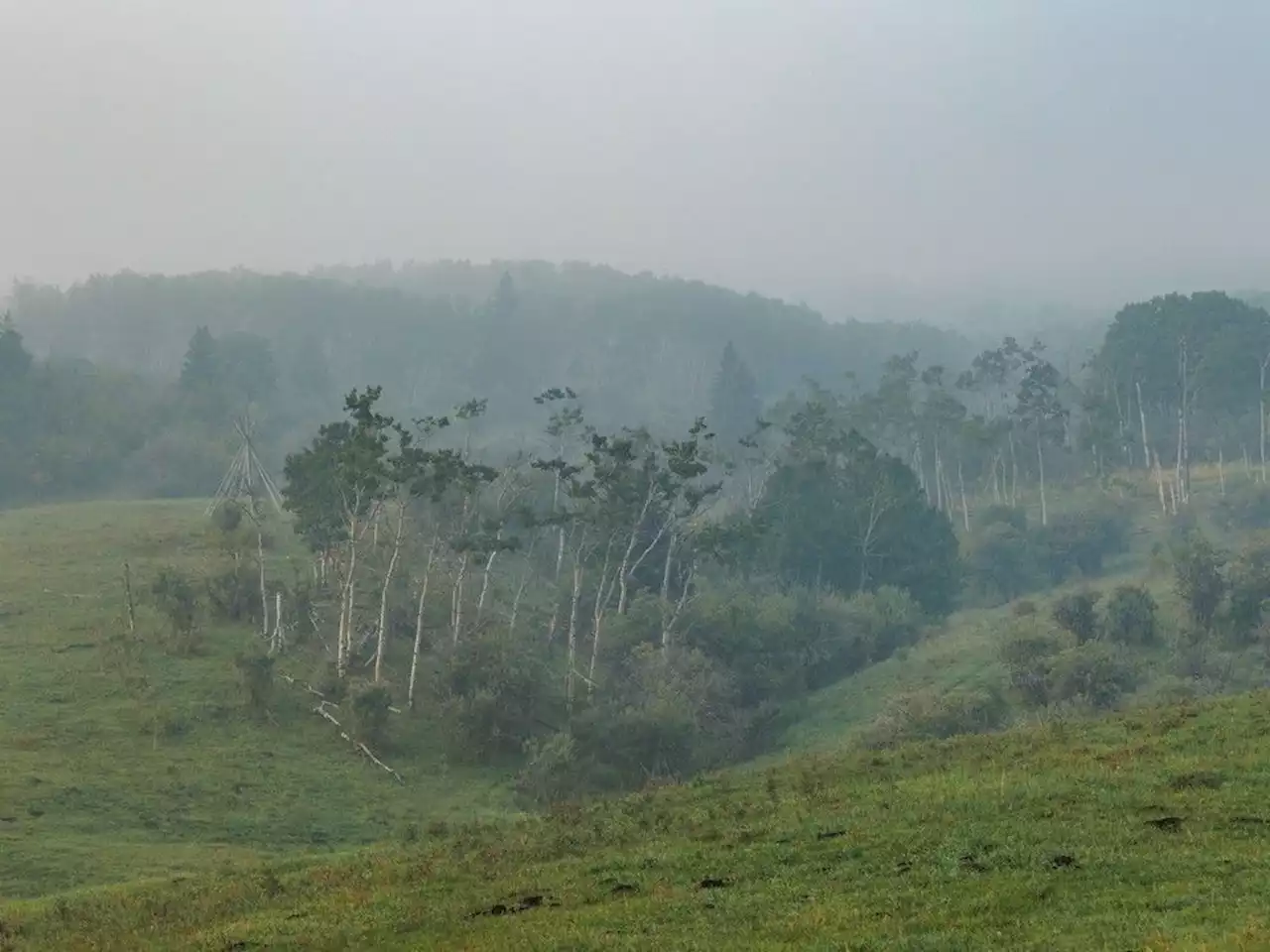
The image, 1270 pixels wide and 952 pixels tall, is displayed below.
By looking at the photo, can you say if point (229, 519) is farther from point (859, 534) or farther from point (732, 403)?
point (732, 403)

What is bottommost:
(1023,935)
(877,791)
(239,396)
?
(877,791)

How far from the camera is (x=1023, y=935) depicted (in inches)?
560

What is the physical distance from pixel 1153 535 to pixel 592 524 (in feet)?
173

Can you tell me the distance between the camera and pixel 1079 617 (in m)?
64.6

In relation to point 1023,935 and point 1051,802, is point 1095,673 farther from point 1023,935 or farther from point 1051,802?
point 1023,935

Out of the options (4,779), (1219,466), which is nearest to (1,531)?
(4,779)

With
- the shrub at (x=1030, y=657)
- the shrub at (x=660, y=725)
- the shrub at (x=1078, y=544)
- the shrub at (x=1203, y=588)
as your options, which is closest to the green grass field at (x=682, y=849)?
the shrub at (x=660, y=725)

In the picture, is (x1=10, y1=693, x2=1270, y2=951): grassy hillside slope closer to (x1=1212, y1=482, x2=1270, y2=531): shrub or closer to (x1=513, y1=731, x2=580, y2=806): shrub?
(x1=513, y1=731, x2=580, y2=806): shrub

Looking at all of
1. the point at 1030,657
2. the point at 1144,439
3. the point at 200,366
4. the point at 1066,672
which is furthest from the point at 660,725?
the point at 200,366

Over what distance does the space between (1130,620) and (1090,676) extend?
46.1 feet

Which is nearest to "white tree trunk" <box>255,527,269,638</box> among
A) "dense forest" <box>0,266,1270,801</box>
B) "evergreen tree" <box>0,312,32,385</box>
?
"dense forest" <box>0,266,1270,801</box>

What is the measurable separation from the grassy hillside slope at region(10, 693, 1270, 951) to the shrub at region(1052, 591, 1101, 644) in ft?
116

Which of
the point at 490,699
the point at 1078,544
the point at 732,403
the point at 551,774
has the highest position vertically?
the point at 732,403

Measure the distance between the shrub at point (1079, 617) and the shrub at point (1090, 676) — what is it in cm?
946
